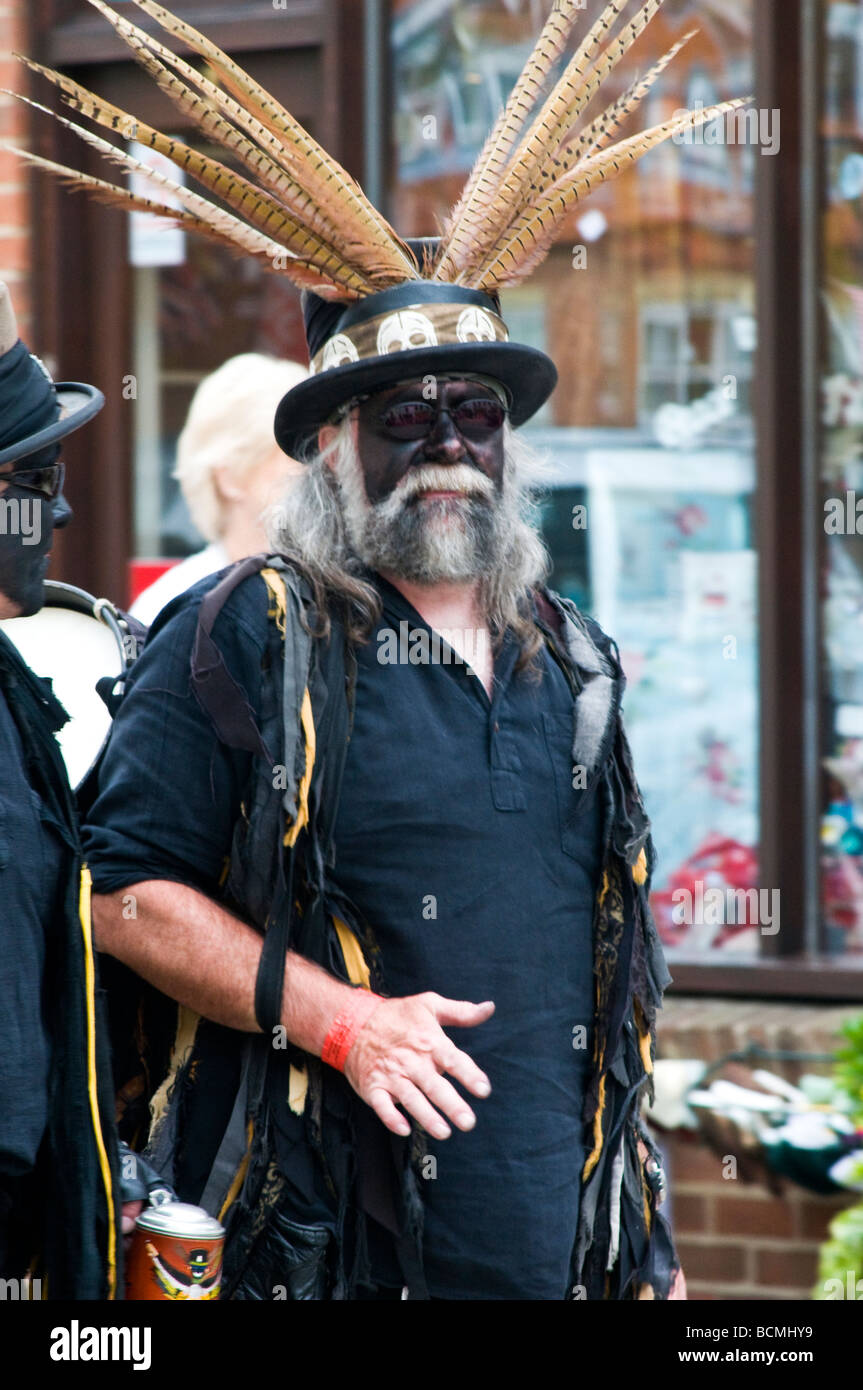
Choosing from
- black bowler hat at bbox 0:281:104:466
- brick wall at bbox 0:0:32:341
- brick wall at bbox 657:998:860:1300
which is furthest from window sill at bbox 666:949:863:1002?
black bowler hat at bbox 0:281:104:466

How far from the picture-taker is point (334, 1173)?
7.95 ft

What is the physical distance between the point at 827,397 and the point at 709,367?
Result: 0.35m

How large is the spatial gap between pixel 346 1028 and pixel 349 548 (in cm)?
78

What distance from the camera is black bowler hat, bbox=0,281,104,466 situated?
2.21 metres

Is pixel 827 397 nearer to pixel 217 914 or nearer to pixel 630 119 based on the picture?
pixel 630 119

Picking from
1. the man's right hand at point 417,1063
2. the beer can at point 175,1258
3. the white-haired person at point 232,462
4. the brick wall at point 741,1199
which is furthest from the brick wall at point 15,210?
the beer can at point 175,1258

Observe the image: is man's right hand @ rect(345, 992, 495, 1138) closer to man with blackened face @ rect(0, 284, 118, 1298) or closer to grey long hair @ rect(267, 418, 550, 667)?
man with blackened face @ rect(0, 284, 118, 1298)

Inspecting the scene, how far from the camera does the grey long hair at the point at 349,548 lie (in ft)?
8.52

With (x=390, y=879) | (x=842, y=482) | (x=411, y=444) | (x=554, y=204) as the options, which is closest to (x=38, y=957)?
(x=390, y=879)

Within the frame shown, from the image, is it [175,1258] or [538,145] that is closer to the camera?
[175,1258]

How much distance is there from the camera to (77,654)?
274 cm

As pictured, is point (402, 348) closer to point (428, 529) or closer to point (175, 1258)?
point (428, 529)

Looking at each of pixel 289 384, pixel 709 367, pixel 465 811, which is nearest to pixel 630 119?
pixel 709 367
